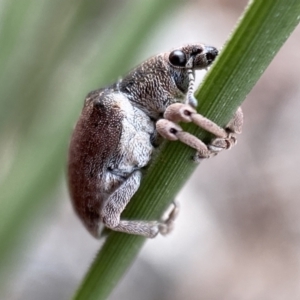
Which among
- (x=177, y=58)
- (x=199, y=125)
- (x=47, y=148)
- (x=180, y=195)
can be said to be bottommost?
(x=180, y=195)

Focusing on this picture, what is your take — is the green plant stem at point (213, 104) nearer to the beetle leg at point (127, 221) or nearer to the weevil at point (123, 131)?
the beetle leg at point (127, 221)

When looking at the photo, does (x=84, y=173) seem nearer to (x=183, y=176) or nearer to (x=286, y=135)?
(x=183, y=176)

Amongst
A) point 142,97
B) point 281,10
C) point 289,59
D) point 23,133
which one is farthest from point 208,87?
point 289,59

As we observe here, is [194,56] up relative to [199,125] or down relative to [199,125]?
up

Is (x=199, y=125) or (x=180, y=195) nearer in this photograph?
(x=199, y=125)

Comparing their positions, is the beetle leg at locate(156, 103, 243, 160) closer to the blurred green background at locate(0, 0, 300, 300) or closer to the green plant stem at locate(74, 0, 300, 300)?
the green plant stem at locate(74, 0, 300, 300)

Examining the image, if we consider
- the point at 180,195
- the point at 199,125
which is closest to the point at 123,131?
the point at 199,125

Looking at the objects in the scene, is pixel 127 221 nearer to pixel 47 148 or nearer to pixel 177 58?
pixel 177 58

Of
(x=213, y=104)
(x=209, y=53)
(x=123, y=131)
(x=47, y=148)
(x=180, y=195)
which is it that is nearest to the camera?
(x=213, y=104)
